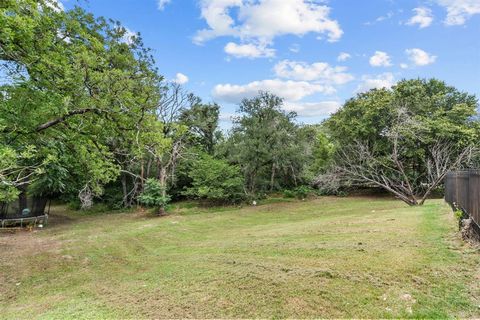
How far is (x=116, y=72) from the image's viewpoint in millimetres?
6105

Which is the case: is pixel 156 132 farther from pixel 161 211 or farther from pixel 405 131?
pixel 405 131

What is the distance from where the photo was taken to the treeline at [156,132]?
556cm

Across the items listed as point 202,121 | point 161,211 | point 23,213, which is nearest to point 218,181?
point 161,211

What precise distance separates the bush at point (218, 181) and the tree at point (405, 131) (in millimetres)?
5767

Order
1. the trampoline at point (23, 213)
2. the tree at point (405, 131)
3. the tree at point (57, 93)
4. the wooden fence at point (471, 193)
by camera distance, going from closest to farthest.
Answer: the wooden fence at point (471, 193) < the tree at point (57, 93) < the trampoline at point (23, 213) < the tree at point (405, 131)

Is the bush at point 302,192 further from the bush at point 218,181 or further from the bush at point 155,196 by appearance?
the bush at point 155,196

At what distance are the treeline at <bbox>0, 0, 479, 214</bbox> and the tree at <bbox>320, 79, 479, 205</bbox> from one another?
81 millimetres

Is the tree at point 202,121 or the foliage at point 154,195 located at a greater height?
the tree at point 202,121

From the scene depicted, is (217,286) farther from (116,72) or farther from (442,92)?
(442,92)

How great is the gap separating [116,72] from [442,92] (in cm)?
2053

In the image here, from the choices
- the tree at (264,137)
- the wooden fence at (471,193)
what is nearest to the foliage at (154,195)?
the tree at (264,137)

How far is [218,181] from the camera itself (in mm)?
16047

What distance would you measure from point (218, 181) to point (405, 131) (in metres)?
10.4

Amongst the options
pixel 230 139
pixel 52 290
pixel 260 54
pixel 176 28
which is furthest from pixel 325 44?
pixel 52 290
